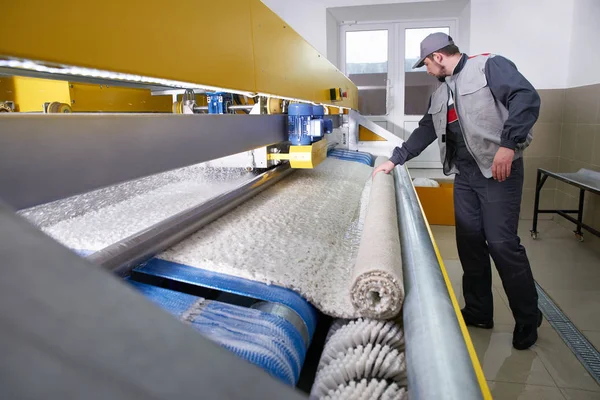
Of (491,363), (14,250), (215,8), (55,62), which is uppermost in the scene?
(215,8)

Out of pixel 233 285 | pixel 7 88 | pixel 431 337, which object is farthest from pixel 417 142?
pixel 7 88

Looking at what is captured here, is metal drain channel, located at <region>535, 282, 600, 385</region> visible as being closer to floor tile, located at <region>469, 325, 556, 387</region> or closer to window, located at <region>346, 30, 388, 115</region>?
floor tile, located at <region>469, 325, 556, 387</region>

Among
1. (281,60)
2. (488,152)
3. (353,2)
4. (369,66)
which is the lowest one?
(488,152)

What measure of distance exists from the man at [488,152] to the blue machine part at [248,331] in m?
1.50

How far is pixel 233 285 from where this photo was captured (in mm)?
907

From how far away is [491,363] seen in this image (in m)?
2.03

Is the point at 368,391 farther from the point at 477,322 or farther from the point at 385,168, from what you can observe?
the point at 477,322

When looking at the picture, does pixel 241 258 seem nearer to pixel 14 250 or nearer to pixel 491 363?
pixel 14 250

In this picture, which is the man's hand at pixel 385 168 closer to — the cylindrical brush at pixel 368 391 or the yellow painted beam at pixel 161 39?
the yellow painted beam at pixel 161 39

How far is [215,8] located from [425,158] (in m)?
5.00

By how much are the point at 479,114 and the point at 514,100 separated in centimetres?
18

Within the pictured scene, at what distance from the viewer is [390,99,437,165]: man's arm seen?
2309 mm

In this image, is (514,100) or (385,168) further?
(385,168)

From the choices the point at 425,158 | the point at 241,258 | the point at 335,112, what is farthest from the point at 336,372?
the point at 425,158
